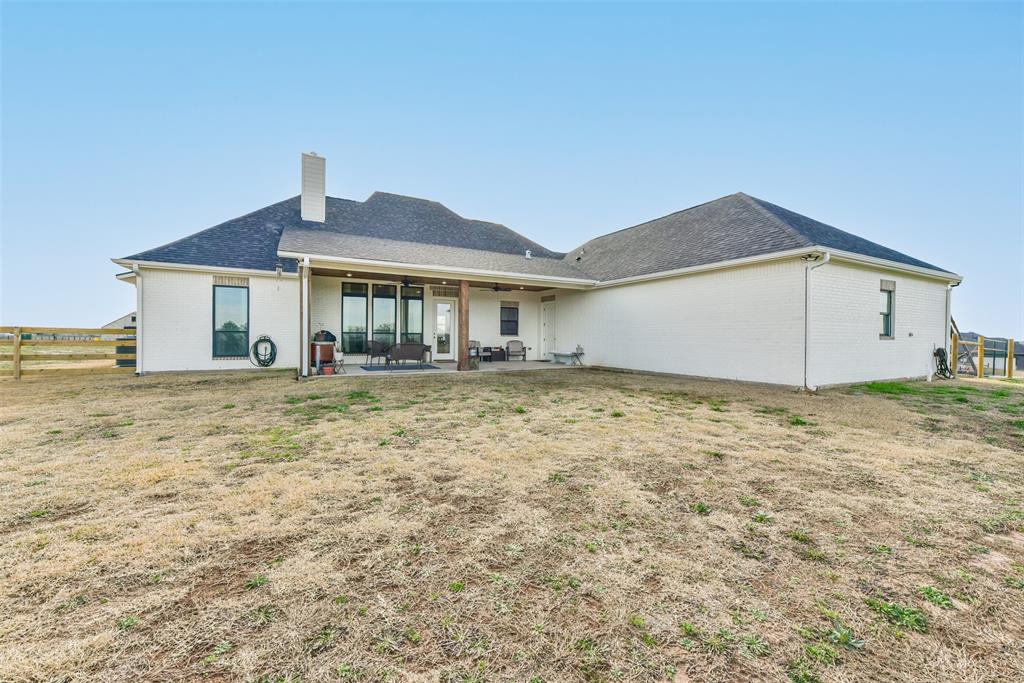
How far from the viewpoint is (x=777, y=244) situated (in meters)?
9.16

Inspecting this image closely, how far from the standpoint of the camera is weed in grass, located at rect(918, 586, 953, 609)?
73.6 inches

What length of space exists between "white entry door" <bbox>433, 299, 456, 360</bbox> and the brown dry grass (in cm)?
960

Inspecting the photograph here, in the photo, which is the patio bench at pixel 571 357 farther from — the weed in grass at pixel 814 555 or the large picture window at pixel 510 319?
the weed in grass at pixel 814 555

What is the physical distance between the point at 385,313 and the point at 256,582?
40.7 feet

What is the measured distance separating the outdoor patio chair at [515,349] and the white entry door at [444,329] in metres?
2.28

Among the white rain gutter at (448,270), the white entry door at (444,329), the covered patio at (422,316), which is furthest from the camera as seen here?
the white entry door at (444,329)

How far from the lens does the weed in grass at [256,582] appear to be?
1954 millimetres

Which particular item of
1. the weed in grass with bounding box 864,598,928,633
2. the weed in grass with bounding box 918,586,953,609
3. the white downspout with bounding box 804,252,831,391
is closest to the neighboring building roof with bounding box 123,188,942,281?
the white downspout with bounding box 804,252,831,391

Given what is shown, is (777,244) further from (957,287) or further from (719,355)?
(957,287)

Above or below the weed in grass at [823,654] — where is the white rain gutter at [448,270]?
above

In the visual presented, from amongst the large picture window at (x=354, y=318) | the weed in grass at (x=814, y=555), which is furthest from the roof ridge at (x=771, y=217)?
the large picture window at (x=354, y=318)

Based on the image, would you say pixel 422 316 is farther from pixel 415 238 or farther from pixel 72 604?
pixel 72 604

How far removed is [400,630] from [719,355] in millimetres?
10352

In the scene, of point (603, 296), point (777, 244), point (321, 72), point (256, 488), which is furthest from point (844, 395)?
point (321, 72)
